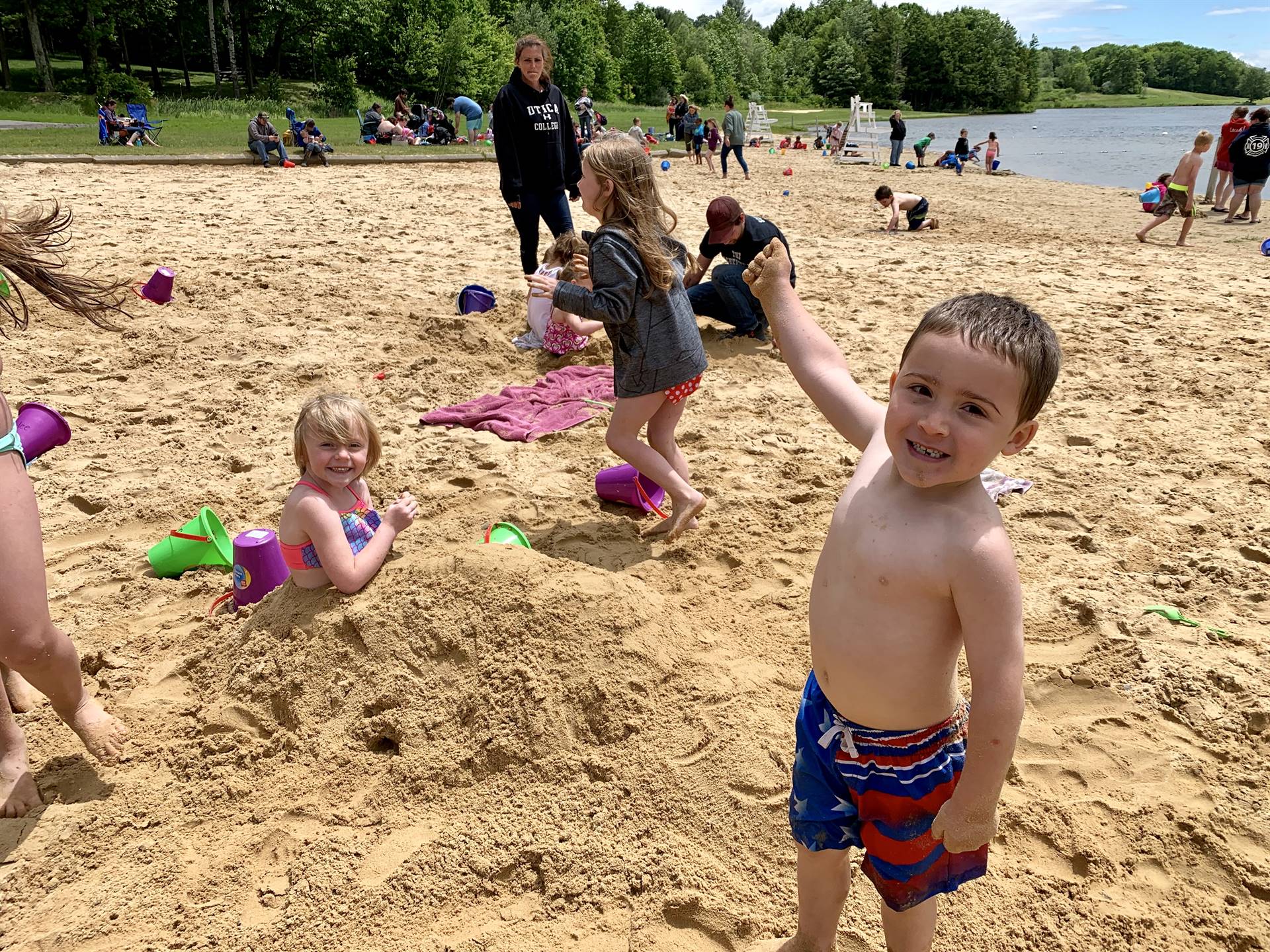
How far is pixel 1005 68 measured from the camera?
251 ft

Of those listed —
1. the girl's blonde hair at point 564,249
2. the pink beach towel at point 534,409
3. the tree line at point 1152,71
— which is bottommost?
the pink beach towel at point 534,409

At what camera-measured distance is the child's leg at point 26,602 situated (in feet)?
7.14

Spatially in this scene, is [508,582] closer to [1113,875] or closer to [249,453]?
[1113,875]

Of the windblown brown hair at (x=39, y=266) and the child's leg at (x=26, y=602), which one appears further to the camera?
the windblown brown hair at (x=39, y=266)

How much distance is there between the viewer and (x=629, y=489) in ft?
14.2

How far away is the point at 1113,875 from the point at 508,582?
1.98 m

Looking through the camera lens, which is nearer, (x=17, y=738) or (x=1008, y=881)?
(x=1008, y=881)

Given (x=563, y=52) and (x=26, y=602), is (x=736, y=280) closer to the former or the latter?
(x=26, y=602)

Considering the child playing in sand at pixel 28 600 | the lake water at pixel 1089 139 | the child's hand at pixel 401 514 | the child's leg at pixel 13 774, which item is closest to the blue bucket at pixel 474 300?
the child's hand at pixel 401 514

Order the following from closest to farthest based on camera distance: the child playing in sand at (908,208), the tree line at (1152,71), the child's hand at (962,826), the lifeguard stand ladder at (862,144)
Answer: the child's hand at (962,826) < the child playing in sand at (908,208) < the lifeguard stand ladder at (862,144) < the tree line at (1152,71)

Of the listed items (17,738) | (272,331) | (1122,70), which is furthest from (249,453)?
(1122,70)

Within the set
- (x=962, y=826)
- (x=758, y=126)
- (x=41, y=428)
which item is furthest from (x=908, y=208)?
(x=758, y=126)

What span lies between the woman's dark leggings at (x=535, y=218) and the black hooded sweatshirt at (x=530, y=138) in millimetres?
62

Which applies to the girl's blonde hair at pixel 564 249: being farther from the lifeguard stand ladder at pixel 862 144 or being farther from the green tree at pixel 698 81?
the green tree at pixel 698 81
